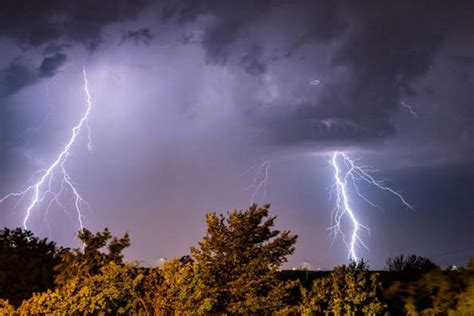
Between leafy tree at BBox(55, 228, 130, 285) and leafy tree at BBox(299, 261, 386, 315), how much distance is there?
394cm

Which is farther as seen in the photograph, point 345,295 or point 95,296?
point 95,296

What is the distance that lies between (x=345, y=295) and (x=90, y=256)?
492 cm

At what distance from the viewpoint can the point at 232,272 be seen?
38.3 feet

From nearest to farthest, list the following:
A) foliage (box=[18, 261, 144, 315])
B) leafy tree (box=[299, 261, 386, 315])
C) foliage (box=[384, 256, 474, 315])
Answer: foliage (box=[384, 256, 474, 315])
leafy tree (box=[299, 261, 386, 315])
foliage (box=[18, 261, 144, 315])

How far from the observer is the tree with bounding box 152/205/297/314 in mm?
11156

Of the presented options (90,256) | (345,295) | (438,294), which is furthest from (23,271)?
(438,294)

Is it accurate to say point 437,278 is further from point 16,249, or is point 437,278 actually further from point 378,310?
point 16,249

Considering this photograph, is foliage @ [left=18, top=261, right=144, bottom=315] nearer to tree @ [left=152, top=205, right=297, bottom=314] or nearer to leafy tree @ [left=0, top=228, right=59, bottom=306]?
tree @ [left=152, top=205, right=297, bottom=314]

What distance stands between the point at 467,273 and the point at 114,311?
245 inches

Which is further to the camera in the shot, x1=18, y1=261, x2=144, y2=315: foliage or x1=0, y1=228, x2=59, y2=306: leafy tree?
x1=0, y1=228, x2=59, y2=306: leafy tree

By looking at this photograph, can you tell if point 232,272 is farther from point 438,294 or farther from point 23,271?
point 23,271

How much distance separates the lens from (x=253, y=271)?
1149 centimetres

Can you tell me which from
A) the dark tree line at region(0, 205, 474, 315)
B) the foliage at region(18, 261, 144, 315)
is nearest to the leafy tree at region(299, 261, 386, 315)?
the dark tree line at region(0, 205, 474, 315)

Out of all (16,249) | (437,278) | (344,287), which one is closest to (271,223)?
(344,287)
